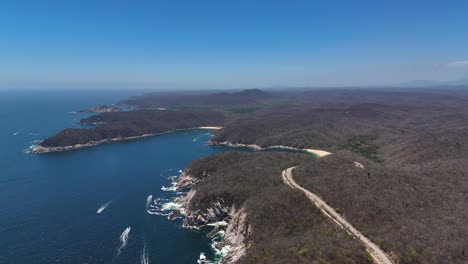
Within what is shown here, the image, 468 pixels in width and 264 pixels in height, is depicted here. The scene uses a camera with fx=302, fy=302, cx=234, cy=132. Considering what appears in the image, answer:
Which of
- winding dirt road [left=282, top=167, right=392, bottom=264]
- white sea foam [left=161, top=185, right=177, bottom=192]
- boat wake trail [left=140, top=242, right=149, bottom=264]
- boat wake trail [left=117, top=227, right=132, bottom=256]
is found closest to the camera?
winding dirt road [left=282, top=167, right=392, bottom=264]

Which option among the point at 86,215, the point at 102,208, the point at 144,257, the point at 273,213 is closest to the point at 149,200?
the point at 102,208

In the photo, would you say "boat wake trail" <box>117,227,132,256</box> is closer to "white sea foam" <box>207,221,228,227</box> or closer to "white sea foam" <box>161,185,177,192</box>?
"white sea foam" <box>207,221,228,227</box>

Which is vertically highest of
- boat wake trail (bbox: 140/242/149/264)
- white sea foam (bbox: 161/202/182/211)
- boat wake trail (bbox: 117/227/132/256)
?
boat wake trail (bbox: 117/227/132/256)

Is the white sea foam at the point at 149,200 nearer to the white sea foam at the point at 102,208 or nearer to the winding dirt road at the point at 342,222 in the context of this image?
the white sea foam at the point at 102,208

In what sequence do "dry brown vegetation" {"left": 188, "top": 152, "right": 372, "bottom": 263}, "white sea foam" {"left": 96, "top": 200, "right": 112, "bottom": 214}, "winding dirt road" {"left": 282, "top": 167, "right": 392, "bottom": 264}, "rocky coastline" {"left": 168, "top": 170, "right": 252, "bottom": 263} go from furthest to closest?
"white sea foam" {"left": 96, "top": 200, "right": 112, "bottom": 214} < "rocky coastline" {"left": 168, "top": 170, "right": 252, "bottom": 263} < "winding dirt road" {"left": 282, "top": 167, "right": 392, "bottom": 264} < "dry brown vegetation" {"left": 188, "top": 152, "right": 372, "bottom": 263}

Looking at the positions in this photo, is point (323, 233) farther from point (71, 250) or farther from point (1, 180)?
point (1, 180)

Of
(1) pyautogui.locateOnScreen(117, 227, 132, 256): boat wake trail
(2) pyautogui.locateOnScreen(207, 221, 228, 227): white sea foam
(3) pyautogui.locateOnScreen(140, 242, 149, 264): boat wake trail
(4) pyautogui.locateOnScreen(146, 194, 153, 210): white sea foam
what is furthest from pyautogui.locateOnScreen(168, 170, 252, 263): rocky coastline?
(3) pyautogui.locateOnScreen(140, 242, 149, 264): boat wake trail

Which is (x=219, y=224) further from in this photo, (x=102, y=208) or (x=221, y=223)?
(x=102, y=208)

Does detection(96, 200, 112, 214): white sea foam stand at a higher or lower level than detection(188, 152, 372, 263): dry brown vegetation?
lower
